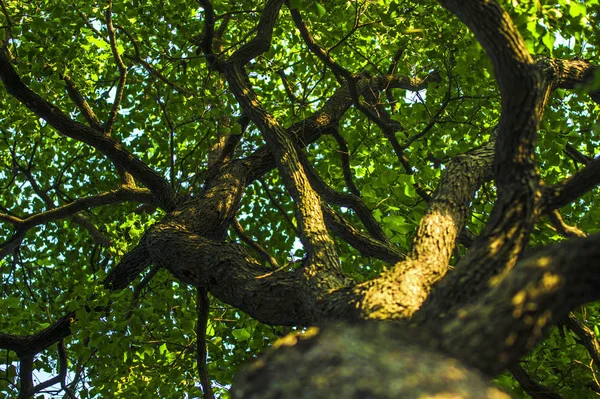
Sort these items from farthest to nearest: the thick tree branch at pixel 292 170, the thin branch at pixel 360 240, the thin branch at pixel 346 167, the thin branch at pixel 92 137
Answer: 1. the thin branch at pixel 346 167
2. the thin branch at pixel 92 137
3. the thin branch at pixel 360 240
4. the thick tree branch at pixel 292 170

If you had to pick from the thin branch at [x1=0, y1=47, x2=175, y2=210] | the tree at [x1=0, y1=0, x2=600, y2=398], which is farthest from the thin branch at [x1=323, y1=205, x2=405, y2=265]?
the thin branch at [x1=0, y1=47, x2=175, y2=210]

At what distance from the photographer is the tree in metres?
2.62

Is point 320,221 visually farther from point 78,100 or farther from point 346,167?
point 78,100

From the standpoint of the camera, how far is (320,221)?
4594mm

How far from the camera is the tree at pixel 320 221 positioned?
8.59 feet

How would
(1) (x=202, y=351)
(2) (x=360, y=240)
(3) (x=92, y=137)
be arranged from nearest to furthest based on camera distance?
(1) (x=202, y=351)
(2) (x=360, y=240)
(3) (x=92, y=137)

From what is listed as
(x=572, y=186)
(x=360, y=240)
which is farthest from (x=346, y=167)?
(x=572, y=186)

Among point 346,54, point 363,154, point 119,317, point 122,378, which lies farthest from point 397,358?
point 346,54

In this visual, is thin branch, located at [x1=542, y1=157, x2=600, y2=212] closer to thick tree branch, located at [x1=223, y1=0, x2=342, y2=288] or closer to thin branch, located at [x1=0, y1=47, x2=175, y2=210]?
thick tree branch, located at [x1=223, y1=0, x2=342, y2=288]

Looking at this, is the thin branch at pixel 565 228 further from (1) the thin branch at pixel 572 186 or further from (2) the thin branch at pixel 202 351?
(2) the thin branch at pixel 202 351

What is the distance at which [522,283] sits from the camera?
2604 mm

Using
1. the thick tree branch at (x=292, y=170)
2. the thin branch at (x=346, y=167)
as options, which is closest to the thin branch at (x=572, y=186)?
the thick tree branch at (x=292, y=170)

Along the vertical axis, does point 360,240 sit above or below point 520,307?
above

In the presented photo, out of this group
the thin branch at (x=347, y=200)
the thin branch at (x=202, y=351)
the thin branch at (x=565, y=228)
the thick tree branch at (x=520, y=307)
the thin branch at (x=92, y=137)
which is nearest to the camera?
the thick tree branch at (x=520, y=307)
